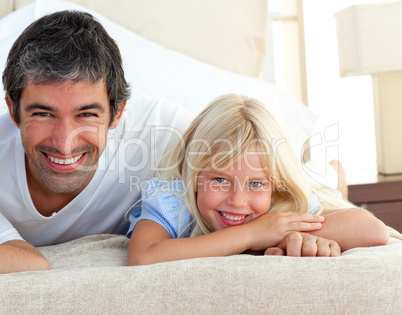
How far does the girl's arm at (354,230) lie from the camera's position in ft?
3.71

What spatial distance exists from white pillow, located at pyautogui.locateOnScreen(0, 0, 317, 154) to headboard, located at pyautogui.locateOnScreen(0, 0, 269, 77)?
0.35 ft

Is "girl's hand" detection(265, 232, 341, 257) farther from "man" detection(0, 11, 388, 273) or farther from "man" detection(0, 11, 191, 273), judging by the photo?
"man" detection(0, 11, 191, 273)

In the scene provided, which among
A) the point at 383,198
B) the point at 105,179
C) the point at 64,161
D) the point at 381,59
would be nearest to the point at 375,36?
the point at 381,59

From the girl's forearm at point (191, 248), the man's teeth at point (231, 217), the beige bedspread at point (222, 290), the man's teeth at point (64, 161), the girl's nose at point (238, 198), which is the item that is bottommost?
the beige bedspread at point (222, 290)

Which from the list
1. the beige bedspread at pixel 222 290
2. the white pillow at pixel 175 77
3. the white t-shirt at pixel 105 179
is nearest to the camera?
the beige bedspread at pixel 222 290

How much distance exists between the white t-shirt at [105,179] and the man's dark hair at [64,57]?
0.14m

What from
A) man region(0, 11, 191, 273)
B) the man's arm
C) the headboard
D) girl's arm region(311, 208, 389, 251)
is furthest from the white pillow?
the man's arm

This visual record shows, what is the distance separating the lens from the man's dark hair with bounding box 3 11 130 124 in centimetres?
126

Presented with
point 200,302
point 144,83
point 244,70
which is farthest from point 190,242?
point 244,70

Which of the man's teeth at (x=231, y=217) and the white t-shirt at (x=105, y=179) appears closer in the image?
the man's teeth at (x=231, y=217)

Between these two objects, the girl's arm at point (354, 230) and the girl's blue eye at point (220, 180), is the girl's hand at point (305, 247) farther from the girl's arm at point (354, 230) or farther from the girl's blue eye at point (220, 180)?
the girl's blue eye at point (220, 180)

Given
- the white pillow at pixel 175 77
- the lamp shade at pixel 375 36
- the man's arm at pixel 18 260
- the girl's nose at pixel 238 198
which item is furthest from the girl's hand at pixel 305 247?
the lamp shade at pixel 375 36

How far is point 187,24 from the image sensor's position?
2098mm

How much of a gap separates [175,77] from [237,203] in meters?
0.80
